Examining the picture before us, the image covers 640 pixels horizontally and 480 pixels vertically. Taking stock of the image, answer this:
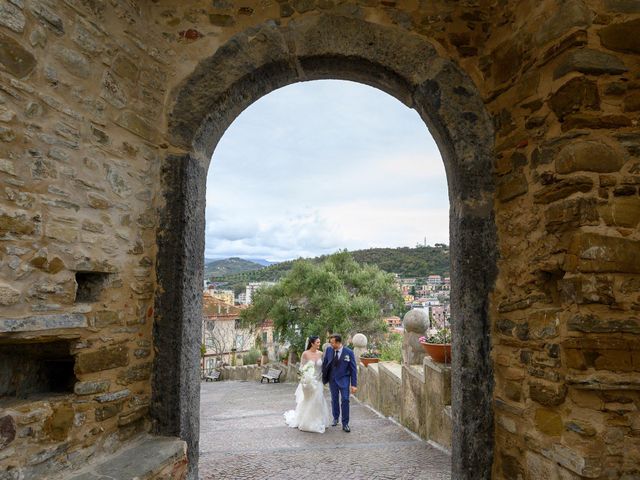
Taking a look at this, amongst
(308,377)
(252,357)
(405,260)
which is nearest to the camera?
(308,377)

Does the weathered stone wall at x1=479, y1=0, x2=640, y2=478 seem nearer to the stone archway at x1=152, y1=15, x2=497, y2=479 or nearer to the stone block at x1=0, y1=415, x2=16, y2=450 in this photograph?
the stone archway at x1=152, y1=15, x2=497, y2=479

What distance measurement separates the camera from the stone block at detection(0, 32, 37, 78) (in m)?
1.76

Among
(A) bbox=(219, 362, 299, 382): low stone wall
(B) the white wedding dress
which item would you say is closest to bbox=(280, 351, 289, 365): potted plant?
(A) bbox=(219, 362, 299, 382): low stone wall

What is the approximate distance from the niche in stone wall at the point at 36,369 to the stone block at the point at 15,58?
1.22 m

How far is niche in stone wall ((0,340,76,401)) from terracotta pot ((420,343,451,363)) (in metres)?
2.65

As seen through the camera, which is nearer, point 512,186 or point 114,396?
point 114,396

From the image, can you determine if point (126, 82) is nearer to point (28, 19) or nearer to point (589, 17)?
point (28, 19)

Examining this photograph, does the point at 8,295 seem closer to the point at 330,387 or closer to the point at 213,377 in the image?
the point at 330,387

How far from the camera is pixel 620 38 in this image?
1963mm

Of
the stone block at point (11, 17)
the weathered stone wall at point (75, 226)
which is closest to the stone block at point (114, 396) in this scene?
the weathered stone wall at point (75, 226)

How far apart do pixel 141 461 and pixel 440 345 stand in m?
2.38

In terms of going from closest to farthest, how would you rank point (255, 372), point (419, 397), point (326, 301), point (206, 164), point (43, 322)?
point (43, 322) → point (206, 164) → point (419, 397) → point (255, 372) → point (326, 301)

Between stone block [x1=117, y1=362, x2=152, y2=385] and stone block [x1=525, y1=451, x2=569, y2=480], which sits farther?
stone block [x1=117, y1=362, x2=152, y2=385]

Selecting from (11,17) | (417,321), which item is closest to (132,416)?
(11,17)
